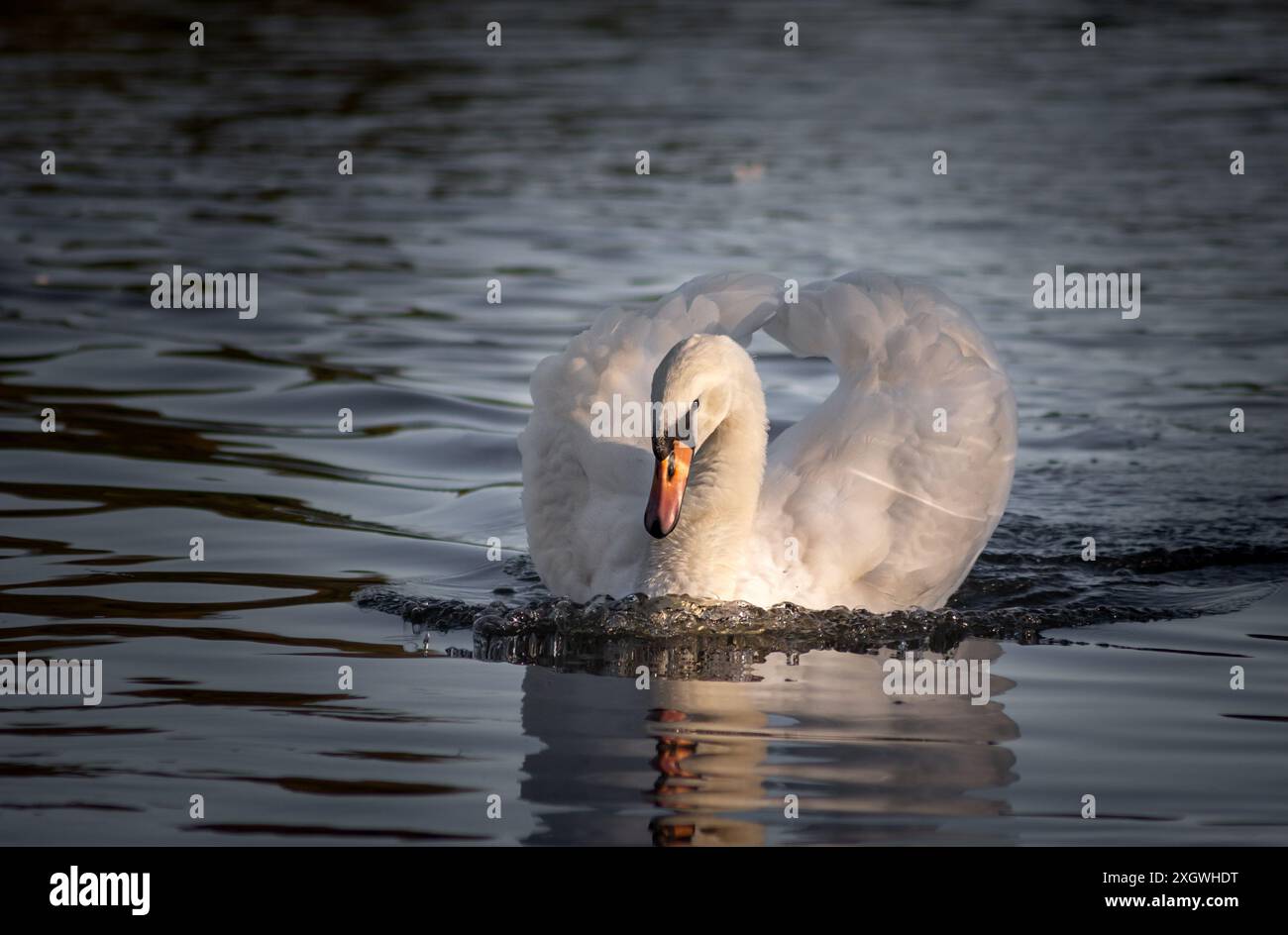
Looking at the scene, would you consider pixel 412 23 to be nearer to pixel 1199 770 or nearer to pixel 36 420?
pixel 36 420

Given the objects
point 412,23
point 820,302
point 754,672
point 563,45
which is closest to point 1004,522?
point 820,302

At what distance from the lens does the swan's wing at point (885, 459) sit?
7645mm

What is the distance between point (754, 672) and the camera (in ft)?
23.9

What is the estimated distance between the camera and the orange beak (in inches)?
275

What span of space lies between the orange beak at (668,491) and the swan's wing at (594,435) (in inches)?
25.0

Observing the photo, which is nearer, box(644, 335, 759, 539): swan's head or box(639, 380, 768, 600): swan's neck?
A: box(644, 335, 759, 539): swan's head

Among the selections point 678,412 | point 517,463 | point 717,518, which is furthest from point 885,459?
point 517,463

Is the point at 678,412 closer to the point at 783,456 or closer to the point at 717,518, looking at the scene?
the point at 717,518

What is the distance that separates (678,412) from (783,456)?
3.72ft

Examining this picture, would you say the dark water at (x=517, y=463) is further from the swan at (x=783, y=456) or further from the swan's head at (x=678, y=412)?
the swan's head at (x=678, y=412)

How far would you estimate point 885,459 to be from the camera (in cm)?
782

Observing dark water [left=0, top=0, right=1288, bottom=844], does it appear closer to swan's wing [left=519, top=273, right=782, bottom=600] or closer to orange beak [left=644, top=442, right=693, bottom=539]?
swan's wing [left=519, top=273, right=782, bottom=600]

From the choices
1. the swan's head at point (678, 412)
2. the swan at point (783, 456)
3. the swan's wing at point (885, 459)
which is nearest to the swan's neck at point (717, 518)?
the swan at point (783, 456)

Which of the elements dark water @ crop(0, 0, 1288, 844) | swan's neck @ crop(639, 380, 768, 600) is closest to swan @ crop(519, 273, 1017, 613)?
swan's neck @ crop(639, 380, 768, 600)
